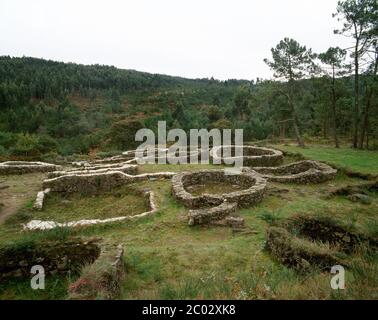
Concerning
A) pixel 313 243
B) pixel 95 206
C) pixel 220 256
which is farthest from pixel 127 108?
pixel 313 243

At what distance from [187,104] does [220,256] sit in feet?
243

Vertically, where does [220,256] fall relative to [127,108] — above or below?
below

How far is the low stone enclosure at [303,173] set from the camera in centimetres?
1493

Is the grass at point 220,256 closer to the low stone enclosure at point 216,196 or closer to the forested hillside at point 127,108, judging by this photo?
the low stone enclosure at point 216,196

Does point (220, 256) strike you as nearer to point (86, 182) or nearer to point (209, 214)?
point (209, 214)

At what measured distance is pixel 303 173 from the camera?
49.8 feet

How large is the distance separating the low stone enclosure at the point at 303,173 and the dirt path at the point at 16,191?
11.9 meters

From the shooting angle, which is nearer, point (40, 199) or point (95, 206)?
point (40, 199)

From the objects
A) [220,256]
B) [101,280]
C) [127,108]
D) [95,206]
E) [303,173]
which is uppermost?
[127,108]

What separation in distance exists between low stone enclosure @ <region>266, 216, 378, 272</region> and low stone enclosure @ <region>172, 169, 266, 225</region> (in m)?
Result: 2.07

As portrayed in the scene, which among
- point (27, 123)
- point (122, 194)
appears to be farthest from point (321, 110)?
point (27, 123)

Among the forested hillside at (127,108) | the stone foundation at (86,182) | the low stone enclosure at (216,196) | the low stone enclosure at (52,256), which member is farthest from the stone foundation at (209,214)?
the forested hillside at (127,108)

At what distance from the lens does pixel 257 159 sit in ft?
63.9
